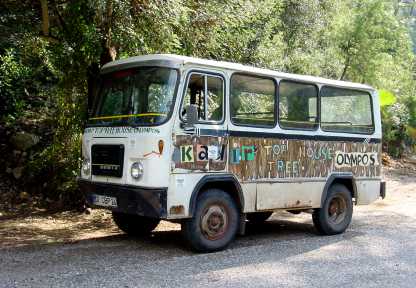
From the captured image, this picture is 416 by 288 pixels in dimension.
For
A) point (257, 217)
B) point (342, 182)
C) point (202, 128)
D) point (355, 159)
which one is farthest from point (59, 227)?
point (355, 159)

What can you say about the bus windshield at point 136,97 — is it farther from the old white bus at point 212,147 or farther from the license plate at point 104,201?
the license plate at point 104,201

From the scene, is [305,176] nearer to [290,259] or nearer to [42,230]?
[290,259]

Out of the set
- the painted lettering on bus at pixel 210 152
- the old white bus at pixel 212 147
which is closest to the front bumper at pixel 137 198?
the old white bus at pixel 212 147

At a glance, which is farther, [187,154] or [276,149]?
[276,149]

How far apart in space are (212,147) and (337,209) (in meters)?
3.17

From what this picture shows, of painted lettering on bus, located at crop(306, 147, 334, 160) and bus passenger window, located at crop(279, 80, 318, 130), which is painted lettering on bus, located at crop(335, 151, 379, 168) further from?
bus passenger window, located at crop(279, 80, 318, 130)

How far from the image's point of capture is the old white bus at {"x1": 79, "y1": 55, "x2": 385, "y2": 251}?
6938 millimetres

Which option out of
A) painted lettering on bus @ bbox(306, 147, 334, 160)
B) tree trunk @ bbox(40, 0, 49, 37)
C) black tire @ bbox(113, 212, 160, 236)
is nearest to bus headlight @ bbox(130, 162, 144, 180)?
black tire @ bbox(113, 212, 160, 236)

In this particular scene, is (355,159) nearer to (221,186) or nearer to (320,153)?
(320,153)

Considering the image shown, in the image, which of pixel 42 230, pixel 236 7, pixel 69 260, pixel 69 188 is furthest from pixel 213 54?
pixel 69 260

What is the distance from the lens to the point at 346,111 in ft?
31.2

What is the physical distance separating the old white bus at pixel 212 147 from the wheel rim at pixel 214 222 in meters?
0.01

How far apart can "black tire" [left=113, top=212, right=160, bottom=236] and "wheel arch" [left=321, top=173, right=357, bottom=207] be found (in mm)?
2794

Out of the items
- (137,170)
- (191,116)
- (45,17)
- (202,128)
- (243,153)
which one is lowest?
(137,170)
